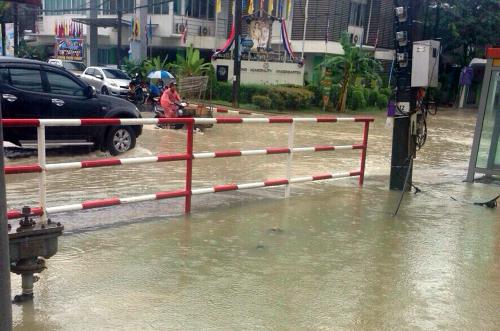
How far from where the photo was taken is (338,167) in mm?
10969

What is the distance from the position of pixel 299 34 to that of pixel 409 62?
29.5m

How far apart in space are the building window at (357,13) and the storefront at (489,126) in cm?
3035

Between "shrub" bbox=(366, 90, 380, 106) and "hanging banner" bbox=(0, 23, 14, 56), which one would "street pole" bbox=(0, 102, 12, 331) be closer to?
"shrub" bbox=(366, 90, 380, 106)

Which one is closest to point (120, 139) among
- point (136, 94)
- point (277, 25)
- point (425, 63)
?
point (425, 63)

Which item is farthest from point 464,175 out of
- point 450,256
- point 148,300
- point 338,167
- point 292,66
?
point 292,66

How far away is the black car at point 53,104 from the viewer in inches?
371

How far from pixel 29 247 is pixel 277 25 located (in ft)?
116

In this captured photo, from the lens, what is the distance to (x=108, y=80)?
24.7 meters

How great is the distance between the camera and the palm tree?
2609 centimetres

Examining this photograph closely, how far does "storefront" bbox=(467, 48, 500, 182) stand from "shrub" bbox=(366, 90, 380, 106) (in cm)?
2033

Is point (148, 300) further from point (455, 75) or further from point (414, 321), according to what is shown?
point (455, 75)

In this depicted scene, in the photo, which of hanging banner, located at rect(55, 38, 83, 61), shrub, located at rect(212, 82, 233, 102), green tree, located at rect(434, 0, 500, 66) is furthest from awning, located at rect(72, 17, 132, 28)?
green tree, located at rect(434, 0, 500, 66)

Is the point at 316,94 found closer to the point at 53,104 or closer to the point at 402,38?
the point at 53,104

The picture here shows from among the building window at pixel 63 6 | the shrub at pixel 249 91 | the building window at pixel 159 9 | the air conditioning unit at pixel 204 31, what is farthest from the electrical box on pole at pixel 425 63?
the building window at pixel 63 6
